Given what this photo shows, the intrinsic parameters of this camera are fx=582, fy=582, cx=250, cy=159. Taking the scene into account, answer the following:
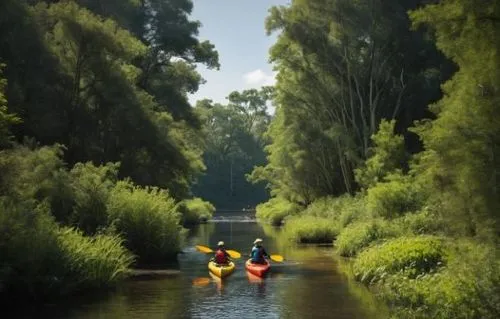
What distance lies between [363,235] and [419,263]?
7.19 m

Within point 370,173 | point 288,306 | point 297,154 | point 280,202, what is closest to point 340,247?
point 370,173

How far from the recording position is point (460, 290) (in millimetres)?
12180

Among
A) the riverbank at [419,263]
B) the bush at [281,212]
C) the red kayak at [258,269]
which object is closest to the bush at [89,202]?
the red kayak at [258,269]

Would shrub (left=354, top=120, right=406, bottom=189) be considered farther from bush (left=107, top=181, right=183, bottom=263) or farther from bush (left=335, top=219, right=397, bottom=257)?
bush (left=107, top=181, right=183, bottom=263)

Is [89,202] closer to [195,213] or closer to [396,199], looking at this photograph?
[396,199]

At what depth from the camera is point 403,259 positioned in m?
18.2

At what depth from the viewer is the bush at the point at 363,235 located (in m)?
24.5

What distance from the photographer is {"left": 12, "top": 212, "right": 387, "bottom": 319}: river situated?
1502cm

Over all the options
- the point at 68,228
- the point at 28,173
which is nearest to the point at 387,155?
the point at 68,228

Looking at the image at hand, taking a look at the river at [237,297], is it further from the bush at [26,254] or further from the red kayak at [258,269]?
the bush at [26,254]

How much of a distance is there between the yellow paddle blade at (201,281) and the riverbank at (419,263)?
204 inches

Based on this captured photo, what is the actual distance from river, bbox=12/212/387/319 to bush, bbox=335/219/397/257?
129cm

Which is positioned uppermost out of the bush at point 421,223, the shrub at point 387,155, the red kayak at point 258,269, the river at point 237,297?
the shrub at point 387,155

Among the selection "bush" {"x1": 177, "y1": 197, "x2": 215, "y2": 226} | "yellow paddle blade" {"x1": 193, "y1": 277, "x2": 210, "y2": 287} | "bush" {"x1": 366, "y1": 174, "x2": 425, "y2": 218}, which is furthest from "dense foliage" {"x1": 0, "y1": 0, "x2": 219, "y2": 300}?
"bush" {"x1": 177, "y1": 197, "x2": 215, "y2": 226}
